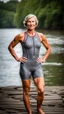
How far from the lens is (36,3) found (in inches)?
212

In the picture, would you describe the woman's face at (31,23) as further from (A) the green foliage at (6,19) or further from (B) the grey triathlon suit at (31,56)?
(A) the green foliage at (6,19)

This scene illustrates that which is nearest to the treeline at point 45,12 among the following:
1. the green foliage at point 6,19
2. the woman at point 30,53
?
the green foliage at point 6,19

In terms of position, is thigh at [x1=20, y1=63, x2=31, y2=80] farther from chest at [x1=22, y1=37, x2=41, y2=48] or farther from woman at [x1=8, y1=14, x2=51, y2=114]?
chest at [x1=22, y1=37, x2=41, y2=48]

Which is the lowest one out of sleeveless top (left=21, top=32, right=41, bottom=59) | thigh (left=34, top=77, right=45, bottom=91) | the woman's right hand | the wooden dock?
the wooden dock

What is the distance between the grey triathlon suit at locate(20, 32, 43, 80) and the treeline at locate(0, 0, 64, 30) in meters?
1.84

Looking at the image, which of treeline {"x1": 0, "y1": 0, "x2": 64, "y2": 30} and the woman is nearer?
the woman

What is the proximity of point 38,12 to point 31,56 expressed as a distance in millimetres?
2157

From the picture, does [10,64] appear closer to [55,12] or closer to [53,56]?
[53,56]

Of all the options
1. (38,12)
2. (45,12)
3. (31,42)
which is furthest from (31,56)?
(45,12)

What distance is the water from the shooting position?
534 centimetres

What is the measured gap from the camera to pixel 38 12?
17.7ft

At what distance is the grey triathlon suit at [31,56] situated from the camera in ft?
10.8

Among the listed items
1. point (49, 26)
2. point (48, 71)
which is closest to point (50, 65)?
point (48, 71)

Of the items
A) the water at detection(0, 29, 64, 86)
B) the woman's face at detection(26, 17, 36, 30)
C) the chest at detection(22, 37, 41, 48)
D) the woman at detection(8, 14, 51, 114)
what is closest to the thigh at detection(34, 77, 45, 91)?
the woman at detection(8, 14, 51, 114)
